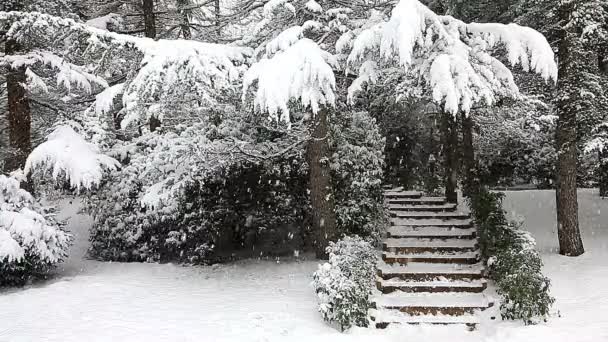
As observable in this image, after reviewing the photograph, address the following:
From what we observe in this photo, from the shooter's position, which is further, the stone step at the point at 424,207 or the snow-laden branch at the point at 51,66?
the stone step at the point at 424,207

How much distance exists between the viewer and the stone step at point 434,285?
29.7 ft

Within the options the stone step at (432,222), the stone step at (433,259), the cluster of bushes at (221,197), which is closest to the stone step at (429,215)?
the stone step at (432,222)

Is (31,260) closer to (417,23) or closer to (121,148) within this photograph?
(121,148)

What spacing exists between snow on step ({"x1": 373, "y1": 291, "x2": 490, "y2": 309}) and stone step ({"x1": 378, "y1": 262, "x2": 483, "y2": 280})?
0.51 metres

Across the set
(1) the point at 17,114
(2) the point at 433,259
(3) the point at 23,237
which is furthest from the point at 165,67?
(2) the point at 433,259

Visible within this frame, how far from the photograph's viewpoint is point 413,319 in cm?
818

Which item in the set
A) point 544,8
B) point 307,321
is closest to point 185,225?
point 307,321

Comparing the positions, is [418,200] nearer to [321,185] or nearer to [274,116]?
[321,185]

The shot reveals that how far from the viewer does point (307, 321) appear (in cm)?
760

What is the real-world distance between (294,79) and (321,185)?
3.39 metres

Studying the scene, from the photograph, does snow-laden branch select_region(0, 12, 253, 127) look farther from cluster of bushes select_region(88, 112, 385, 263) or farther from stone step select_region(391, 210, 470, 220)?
stone step select_region(391, 210, 470, 220)

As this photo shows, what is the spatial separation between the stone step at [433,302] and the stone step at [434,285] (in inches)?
3.3

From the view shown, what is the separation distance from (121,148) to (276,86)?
620cm

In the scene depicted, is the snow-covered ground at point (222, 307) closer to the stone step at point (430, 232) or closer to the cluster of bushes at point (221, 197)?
the cluster of bushes at point (221, 197)
